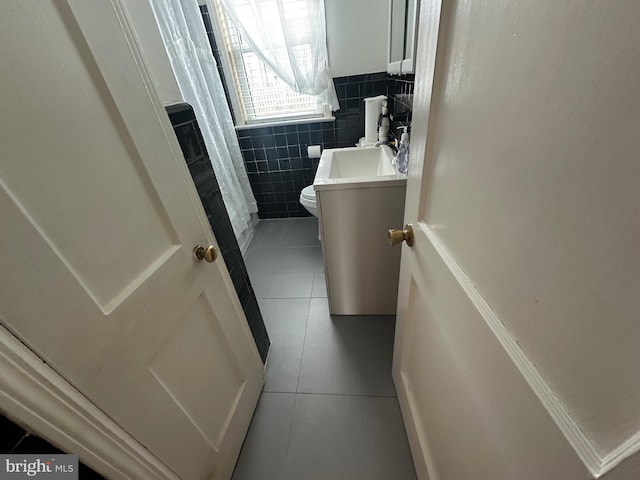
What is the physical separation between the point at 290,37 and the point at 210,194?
67.2 inches

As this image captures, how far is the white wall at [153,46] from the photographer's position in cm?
86

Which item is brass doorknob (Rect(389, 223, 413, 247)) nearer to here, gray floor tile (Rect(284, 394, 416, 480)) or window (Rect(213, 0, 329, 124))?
gray floor tile (Rect(284, 394, 416, 480))

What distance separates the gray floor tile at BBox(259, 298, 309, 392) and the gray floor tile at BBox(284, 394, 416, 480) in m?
0.14

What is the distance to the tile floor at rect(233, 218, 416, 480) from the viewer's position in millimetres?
1020

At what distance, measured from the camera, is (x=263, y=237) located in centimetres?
258

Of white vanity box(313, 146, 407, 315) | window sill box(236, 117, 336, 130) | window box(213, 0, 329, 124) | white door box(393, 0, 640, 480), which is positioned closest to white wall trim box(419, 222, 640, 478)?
white door box(393, 0, 640, 480)

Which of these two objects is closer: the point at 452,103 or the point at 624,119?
the point at 624,119

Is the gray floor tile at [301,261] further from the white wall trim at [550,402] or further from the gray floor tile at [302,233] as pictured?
the white wall trim at [550,402]

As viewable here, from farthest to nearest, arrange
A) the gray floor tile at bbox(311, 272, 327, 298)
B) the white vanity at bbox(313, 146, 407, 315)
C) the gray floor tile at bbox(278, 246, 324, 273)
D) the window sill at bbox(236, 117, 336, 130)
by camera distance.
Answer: the window sill at bbox(236, 117, 336, 130) < the gray floor tile at bbox(278, 246, 324, 273) < the gray floor tile at bbox(311, 272, 327, 298) < the white vanity at bbox(313, 146, 407, 315)

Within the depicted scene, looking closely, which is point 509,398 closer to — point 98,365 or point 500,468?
point 500,468

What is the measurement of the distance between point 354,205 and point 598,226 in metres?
1.07

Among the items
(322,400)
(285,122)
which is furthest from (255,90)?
(322,400)

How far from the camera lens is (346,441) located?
1.08 metres

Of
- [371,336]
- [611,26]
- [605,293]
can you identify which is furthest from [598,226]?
[371,336]
